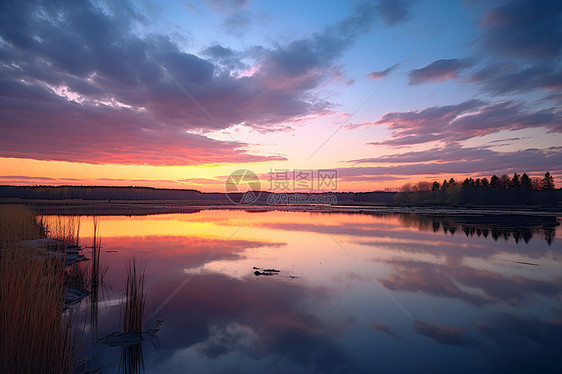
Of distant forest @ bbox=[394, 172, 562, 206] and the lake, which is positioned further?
distant forest @ bbox=[394, 172, 562, 206]

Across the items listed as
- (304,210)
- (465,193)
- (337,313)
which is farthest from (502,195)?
(337,313)

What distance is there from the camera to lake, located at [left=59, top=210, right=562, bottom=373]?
6.51m

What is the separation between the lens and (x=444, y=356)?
6684 mm

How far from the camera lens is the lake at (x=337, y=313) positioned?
6.51 metres

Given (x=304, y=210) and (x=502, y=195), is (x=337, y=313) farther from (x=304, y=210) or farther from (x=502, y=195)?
(x=502, y=195)

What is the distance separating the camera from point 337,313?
357 inches

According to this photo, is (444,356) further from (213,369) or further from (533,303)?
(533,303)

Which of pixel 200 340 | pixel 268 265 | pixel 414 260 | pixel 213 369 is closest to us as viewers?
pixel 213 369

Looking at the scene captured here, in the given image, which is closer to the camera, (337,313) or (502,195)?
(337,313)

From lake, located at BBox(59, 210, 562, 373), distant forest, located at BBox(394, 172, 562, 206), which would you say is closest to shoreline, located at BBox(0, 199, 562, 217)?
distant forest, located at BBox(394, 172, 562, 206)

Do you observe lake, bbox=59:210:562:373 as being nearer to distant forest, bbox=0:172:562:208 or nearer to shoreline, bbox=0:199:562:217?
shoreline, bbox=0:199:562:217

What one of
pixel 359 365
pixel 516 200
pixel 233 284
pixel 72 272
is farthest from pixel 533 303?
pixel 516 200

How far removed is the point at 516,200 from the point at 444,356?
11934 centimetres

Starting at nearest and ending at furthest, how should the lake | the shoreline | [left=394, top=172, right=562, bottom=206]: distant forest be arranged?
the lake → the shoreline → [left=394, top=172, right=562, bottom=206]: distant forest
